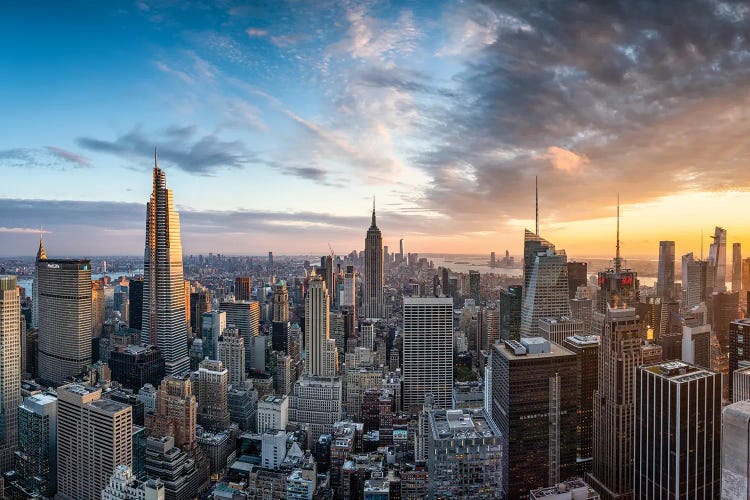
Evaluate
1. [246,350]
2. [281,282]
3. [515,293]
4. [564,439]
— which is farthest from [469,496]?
[281,282]

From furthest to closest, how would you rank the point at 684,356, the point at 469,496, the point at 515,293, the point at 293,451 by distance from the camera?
1. the point at 515,293
2. the point at 684,356
3. the point at 293,451
4. the point at 469,496

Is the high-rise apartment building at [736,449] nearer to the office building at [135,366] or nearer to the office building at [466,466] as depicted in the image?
the office building at [466,466]

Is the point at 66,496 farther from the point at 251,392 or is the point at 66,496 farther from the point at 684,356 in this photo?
Answer: the point at 684,356

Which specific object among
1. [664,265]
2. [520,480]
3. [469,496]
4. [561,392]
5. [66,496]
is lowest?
[66,496]

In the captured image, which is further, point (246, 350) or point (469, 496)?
point (246, 350)

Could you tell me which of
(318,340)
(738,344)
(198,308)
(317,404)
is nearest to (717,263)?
(738,344)

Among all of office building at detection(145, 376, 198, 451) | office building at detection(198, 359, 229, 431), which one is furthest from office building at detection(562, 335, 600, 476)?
office building at detection(198, 359, 229, 431)
